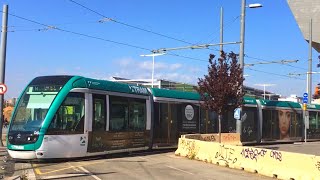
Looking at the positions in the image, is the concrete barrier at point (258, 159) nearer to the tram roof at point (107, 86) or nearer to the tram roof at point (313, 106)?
the tram roof at point (107, 86)

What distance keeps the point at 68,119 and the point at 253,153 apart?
6594 millimetres

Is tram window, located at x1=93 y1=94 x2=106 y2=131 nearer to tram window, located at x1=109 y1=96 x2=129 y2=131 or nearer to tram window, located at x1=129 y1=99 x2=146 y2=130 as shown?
tram window, located at x1=109 y1=96 x2=129 y2=131

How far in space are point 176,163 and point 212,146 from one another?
1933 millimetres

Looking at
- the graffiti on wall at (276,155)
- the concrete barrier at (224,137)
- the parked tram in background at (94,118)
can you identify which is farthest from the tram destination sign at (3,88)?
the graffiti on wall at (276,155)

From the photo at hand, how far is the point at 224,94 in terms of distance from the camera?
24469 millimetres

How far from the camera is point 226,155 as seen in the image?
18625 mm

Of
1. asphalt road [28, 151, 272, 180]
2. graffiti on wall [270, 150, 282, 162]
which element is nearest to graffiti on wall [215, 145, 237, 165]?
asphalt road [28, 151, 272, 180]

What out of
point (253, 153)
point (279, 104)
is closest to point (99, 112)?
point (253, 153)

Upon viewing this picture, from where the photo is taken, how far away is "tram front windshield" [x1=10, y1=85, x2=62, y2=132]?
54.1ft

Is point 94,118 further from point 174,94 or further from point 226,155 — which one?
point 174,94

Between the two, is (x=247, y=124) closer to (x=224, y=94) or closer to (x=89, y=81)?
(x=224, y=94)

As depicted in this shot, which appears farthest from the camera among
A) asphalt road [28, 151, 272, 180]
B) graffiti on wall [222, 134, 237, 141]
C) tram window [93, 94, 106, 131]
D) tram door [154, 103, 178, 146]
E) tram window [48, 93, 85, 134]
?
graffiti on wall [222, 134, 237, 141]

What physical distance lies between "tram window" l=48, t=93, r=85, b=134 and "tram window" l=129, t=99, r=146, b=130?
3349mm

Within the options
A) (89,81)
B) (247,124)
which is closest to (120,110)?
(89,81)
